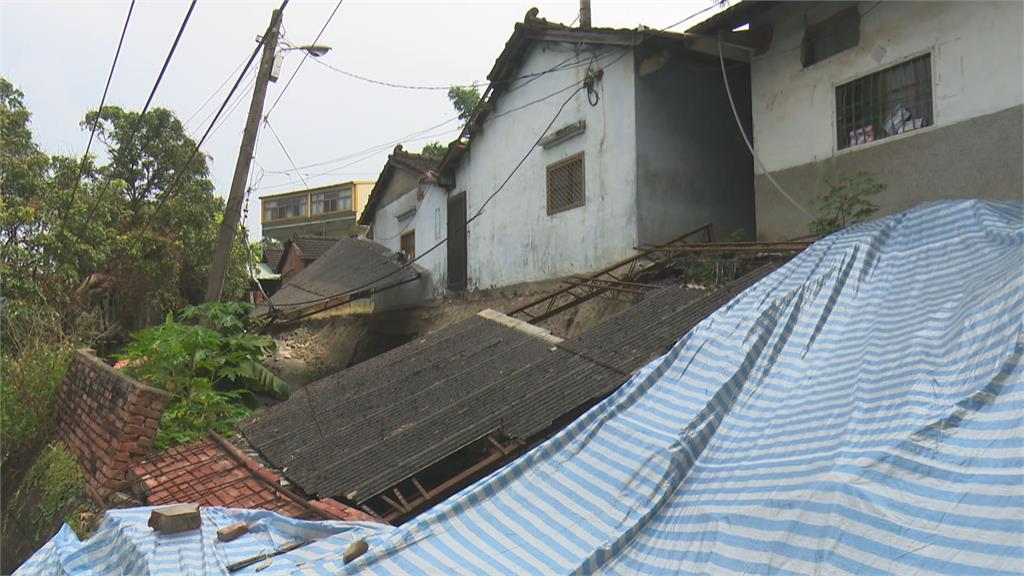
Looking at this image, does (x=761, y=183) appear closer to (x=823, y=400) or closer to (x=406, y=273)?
(x=823, y=400)

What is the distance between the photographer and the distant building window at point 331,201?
141 ft

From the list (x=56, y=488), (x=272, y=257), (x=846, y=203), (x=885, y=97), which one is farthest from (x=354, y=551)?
(x=272, y=257)

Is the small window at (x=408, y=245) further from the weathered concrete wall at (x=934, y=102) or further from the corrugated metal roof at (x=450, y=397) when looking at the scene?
the weathered concrete wall at (x=934, y=102)

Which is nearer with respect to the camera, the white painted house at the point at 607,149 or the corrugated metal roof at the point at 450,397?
the corrugated metal roof at the point at 450,397

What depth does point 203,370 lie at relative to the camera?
27.0 ft

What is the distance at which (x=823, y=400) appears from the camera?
11.4ft

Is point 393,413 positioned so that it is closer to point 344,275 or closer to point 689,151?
point 689,151

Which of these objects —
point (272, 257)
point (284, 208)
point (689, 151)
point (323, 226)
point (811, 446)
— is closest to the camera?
point (811, 446)

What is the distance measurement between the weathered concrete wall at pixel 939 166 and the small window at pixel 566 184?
3374 millimetres

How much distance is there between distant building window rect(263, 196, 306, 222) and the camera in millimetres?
45119

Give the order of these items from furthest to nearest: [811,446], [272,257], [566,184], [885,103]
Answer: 1. [272,257]
2. [566,184]
3. [885,103]
4. [811,446]

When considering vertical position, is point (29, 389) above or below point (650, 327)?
below

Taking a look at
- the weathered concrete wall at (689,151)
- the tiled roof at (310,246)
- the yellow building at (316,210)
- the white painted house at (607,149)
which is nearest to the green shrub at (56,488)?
the white painted house at (607,149)

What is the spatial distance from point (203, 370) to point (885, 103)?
8.45 m
